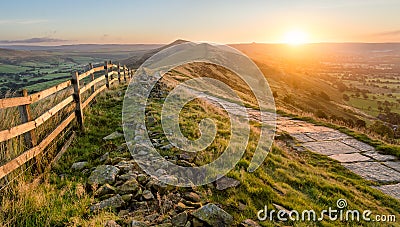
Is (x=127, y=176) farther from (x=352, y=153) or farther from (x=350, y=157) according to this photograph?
(x=352, y=153)

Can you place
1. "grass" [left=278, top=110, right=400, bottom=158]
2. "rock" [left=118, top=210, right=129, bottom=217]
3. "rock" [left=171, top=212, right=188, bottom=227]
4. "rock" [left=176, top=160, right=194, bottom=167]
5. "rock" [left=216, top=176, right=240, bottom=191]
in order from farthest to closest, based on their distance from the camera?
"grass" [left=278, top=110, right=400, bottom=158]
"rock" [left=176, top=160, right=194, bottom=167]
"rock" [left=216, top=176, right=240, bottom=191]
"rock" [left=118, top=210, right=129, bottom=217]
"rock" [left=171, top=212, right=188, bottom=227]

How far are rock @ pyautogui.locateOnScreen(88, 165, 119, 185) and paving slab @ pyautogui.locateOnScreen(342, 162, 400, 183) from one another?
5.75 m

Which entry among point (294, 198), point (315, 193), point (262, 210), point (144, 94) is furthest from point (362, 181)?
point (144, 94)

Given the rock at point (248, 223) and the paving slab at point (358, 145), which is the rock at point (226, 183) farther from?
the paving slab at point (358, 145)

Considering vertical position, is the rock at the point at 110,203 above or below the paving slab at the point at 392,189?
above

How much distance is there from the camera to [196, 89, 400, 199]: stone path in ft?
21.2

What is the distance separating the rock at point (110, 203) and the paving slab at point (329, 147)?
6219mm

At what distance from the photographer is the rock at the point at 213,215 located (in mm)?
3566

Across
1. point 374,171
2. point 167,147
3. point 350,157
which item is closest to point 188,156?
point 167,147

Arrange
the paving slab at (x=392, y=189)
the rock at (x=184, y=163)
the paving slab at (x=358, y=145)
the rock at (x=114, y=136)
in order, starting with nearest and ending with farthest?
the rock at (x=184, y=163), the paving slab at (x=392, y=189), the rock at (x=114, y=136), the paving slab at (x=358, y=145)

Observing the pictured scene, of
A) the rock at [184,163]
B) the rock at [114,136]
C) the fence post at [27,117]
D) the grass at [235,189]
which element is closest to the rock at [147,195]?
the grass at [235,189]

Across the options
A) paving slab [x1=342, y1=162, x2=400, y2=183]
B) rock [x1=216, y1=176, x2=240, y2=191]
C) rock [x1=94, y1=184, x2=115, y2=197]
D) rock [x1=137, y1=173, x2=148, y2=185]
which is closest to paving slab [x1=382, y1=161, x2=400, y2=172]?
paving slab [x1=342, y1=162, x2=400, y2=183]

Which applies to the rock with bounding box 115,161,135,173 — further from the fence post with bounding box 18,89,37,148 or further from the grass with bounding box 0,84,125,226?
the fence post with bounding box 18,89,37,148

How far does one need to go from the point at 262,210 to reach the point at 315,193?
5.05ft
